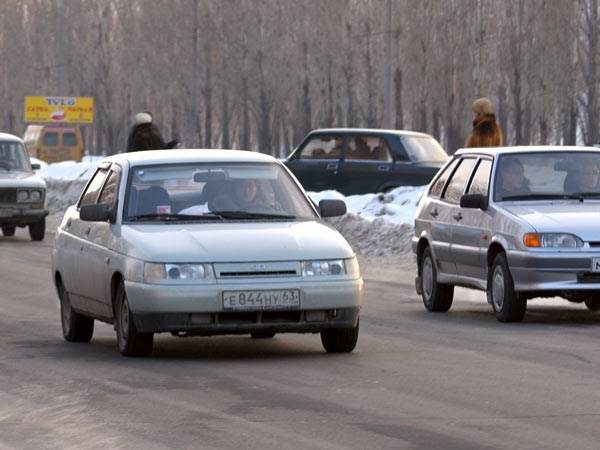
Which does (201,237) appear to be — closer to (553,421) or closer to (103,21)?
(553,421)

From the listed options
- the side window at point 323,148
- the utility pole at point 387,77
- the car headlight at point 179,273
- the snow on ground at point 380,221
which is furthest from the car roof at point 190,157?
the utility pole at point 387,77

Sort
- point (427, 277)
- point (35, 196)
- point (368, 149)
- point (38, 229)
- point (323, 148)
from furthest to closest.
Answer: point (323, 148) → point (368, 149) → point (38, 229) → point (35, 196) → point (427, 277)

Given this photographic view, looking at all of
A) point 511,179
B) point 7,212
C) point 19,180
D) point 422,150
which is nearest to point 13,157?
point 19,180

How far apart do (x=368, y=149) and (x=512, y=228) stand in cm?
1771

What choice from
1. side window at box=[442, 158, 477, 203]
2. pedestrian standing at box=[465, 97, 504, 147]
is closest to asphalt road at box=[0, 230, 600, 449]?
side window at box=[442, 158, 477, 203]

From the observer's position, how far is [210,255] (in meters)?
12.4

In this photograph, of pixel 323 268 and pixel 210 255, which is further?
pixel 323 268

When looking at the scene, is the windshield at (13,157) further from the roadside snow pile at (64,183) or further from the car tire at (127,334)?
the car tire at (127,334)

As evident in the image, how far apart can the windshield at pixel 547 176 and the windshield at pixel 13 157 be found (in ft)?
52.5

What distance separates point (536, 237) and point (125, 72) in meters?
87.3

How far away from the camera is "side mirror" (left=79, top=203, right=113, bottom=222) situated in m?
13.3

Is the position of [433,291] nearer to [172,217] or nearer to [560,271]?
[560,271]

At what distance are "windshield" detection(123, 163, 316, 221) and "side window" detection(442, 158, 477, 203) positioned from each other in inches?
157

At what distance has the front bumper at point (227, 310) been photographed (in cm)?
1234
